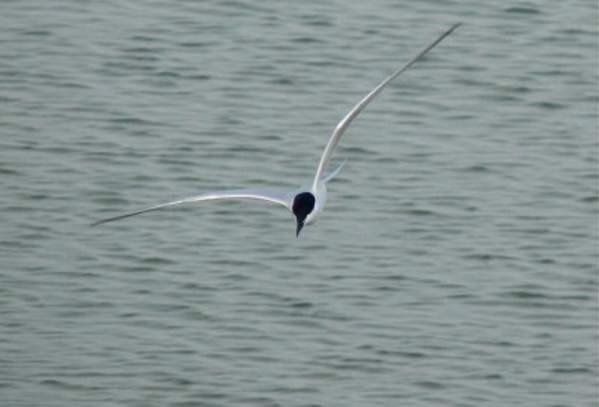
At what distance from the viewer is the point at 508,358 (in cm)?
1316

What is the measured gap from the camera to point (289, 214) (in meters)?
15.2

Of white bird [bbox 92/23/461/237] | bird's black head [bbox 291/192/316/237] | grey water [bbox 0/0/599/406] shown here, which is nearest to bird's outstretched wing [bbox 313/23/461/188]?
white bird [bbox 92/23/461/237]

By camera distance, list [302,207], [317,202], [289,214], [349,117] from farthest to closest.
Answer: [289,214], [317,202], [302,207], [349,117]

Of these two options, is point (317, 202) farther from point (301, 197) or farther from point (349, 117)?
point (349, 117)

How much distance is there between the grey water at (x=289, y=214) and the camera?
43.0ft

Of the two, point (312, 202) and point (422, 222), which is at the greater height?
point (312, 202)

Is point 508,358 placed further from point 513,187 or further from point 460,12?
point 460,12

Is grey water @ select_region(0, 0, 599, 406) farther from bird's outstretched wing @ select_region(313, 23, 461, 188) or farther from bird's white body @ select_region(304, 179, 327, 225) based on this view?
bird's outstretched wing @ select_region(313, 23, 461, 188)

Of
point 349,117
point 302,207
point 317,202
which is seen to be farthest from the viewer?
point 317,202

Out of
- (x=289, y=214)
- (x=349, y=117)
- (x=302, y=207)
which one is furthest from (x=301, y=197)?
(x=289, y=214)

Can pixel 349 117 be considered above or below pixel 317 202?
above

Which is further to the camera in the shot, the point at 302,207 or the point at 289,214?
the point at 289,214

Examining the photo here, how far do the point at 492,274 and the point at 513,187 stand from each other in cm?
141

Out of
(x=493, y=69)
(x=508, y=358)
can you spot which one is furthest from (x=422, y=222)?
(x=493, y=69)
